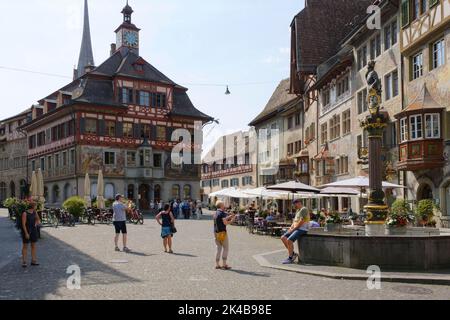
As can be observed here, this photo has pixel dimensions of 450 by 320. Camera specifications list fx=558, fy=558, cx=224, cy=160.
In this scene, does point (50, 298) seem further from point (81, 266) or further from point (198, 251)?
point (198, 251)

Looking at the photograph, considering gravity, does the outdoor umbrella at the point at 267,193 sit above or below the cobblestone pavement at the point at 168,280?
above

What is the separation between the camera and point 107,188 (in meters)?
51.1

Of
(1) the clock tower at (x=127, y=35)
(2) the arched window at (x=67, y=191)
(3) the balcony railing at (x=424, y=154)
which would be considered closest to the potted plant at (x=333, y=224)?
(3) the balcony railing at (x=424, y=154)

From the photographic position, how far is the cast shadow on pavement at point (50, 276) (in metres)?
9.79

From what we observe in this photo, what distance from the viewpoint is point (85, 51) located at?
8744 centimetres

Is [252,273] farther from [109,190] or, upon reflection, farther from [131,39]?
[131,39]

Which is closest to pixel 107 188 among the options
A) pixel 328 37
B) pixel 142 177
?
pixel 142 177

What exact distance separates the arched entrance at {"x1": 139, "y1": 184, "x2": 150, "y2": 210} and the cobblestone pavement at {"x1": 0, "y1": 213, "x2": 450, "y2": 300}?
36.6m

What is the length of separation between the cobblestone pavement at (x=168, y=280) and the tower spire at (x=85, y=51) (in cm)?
7348

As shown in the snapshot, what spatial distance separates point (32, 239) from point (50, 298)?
470cm

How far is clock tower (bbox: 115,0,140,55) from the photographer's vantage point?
196 ft

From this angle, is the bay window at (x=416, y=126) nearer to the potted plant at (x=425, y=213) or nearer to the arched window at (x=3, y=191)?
the potted plant at (x=425, y=213)

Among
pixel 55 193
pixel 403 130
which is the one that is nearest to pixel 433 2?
pixel 403 130

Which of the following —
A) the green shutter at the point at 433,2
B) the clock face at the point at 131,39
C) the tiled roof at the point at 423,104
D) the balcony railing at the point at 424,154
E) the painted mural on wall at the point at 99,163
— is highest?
the clock face at the point at 131,39
